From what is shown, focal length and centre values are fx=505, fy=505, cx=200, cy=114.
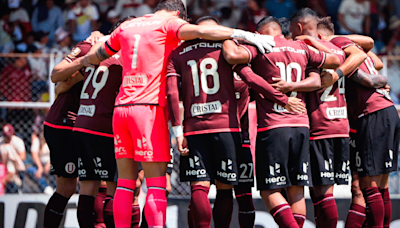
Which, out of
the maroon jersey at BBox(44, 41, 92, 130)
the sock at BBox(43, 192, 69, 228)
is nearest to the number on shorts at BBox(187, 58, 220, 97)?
the maroon jersey at BBox(44, 41, 92, 130)

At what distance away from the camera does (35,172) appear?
7.79m

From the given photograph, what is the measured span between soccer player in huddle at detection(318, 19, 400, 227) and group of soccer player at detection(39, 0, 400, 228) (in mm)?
121

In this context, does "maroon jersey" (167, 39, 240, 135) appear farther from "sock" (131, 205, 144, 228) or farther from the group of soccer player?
"sock" (131, 205, 144, 228)

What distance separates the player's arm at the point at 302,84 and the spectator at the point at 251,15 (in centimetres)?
678

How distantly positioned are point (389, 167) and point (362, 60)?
1.21 metres

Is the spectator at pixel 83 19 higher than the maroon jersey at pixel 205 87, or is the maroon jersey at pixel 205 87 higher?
the spectator at pixel 83 19

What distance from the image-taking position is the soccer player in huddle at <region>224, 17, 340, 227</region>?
4.54 meters

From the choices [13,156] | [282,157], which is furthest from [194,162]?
[13,156]

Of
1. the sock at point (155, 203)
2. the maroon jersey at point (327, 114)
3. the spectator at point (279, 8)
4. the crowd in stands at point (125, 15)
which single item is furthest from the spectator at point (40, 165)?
the spectator at point (279, 8)

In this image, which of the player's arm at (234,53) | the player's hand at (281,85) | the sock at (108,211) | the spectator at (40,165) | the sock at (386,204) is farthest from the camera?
the spectator at (40,165)

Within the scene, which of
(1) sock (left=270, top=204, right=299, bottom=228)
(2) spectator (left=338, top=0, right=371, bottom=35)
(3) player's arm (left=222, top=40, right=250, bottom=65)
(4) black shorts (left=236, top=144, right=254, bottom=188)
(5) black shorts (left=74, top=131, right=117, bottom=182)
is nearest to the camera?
(1) sock (left=270, top=204, right=299, bottom=228)

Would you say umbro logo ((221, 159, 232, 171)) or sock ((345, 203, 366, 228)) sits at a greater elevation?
umbro logo ((221, 159, 232, 171))

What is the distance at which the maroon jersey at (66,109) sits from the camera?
18.4ft

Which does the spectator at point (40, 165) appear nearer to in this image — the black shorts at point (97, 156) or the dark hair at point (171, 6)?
the black shorts at point (97, 156)
